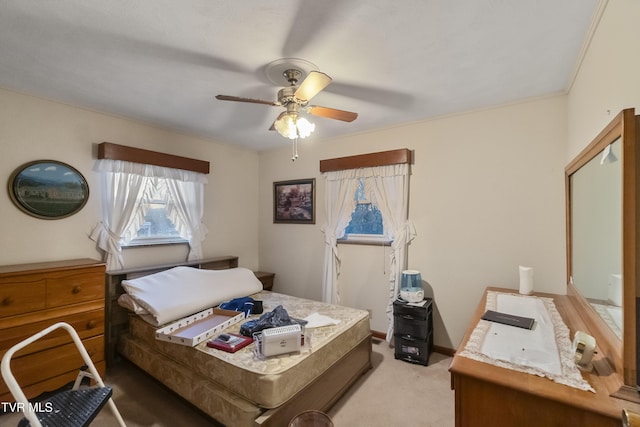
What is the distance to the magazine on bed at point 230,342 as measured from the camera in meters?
1.89

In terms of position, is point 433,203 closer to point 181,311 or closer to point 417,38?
point 417,38

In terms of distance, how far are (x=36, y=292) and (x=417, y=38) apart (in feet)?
10.5

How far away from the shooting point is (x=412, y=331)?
8.94 ft

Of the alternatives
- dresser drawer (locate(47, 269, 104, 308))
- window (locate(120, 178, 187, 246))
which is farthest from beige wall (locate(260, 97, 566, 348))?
dresser drawer (locate(47, 269, 104, 308))

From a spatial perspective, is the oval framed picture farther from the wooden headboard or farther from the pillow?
the pillow

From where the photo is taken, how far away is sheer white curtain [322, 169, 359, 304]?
347 cm

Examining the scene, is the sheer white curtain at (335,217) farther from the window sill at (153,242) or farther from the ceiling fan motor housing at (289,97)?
the window sill at (153,242)

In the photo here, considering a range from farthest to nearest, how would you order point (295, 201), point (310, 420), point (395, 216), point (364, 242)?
point (295, 201) < point (364, 242) < point (395, 216) < point (310, 420)

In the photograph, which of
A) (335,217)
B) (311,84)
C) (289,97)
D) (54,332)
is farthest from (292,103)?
(54,332)

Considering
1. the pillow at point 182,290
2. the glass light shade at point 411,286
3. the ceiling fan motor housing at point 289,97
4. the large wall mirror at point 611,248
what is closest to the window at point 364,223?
the glass light shade at point 411,286

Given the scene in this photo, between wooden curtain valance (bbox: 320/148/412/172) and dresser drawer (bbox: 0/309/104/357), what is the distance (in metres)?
2.77

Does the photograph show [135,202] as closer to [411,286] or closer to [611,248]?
[411,286]

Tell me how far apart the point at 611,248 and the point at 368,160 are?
230 cm

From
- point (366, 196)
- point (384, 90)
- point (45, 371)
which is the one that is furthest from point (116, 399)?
point (384, 90)
